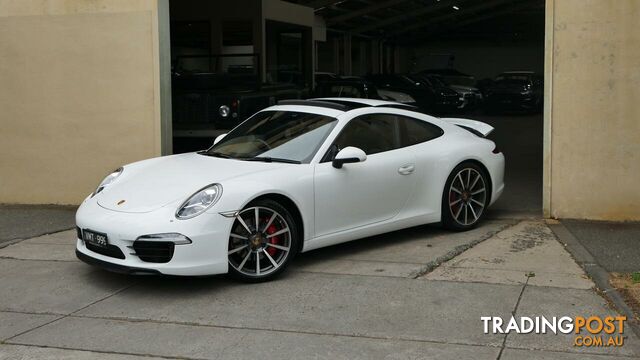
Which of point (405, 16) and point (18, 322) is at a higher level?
point (405, 16)

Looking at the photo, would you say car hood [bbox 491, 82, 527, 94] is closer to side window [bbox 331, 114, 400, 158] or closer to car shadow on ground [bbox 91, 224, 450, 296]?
car shadow on ground [bbox 91, 224, 450, 296]

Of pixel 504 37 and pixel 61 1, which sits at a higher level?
pixel 504 37

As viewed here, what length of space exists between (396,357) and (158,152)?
5.50 meters

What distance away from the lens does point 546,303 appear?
528 cm

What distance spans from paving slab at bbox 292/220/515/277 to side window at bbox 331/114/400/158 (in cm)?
97

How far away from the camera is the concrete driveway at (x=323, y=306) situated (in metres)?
4.53

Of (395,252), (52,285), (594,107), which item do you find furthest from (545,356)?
(594,107)

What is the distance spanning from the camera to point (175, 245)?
544 cm

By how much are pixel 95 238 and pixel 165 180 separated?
2.42ft

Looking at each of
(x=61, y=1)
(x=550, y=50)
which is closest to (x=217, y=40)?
(x=61, y=1)

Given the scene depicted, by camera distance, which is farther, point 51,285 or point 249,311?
point 51,285

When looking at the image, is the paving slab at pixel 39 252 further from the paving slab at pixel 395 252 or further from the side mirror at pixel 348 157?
the side mirror at pixel 348 157

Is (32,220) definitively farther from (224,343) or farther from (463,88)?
(463,88)

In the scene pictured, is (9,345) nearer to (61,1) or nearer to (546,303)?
(546,303)
